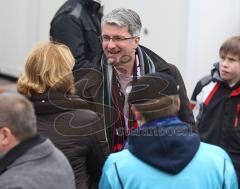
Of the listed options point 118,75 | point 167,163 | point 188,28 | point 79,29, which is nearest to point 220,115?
point 118,75

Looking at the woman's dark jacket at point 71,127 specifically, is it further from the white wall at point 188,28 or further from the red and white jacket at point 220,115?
the white wall at point 188,28

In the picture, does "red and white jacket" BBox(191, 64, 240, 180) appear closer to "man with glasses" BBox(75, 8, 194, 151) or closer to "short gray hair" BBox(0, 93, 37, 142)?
"man with glasses" BBox(75, 8, 194, 151)

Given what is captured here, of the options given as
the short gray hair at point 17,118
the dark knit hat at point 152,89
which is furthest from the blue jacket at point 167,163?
the short gray hair at point 17,118

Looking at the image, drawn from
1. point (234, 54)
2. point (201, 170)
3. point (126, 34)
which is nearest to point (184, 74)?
point (234, 54)

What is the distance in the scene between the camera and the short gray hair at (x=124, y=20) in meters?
3.46

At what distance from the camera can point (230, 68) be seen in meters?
4.03

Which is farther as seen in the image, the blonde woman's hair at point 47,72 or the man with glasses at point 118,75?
the man with glasses at point 118,75

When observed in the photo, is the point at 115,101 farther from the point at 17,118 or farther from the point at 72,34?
the point at 72,34

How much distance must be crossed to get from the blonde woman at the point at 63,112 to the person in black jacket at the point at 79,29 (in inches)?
49.0

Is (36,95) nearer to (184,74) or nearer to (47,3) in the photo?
(184,74)

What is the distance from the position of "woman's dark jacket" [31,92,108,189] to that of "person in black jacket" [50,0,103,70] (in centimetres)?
144

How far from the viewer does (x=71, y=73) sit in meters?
3.28

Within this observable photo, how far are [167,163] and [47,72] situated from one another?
974 mm

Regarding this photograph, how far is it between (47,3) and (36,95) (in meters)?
5.14
